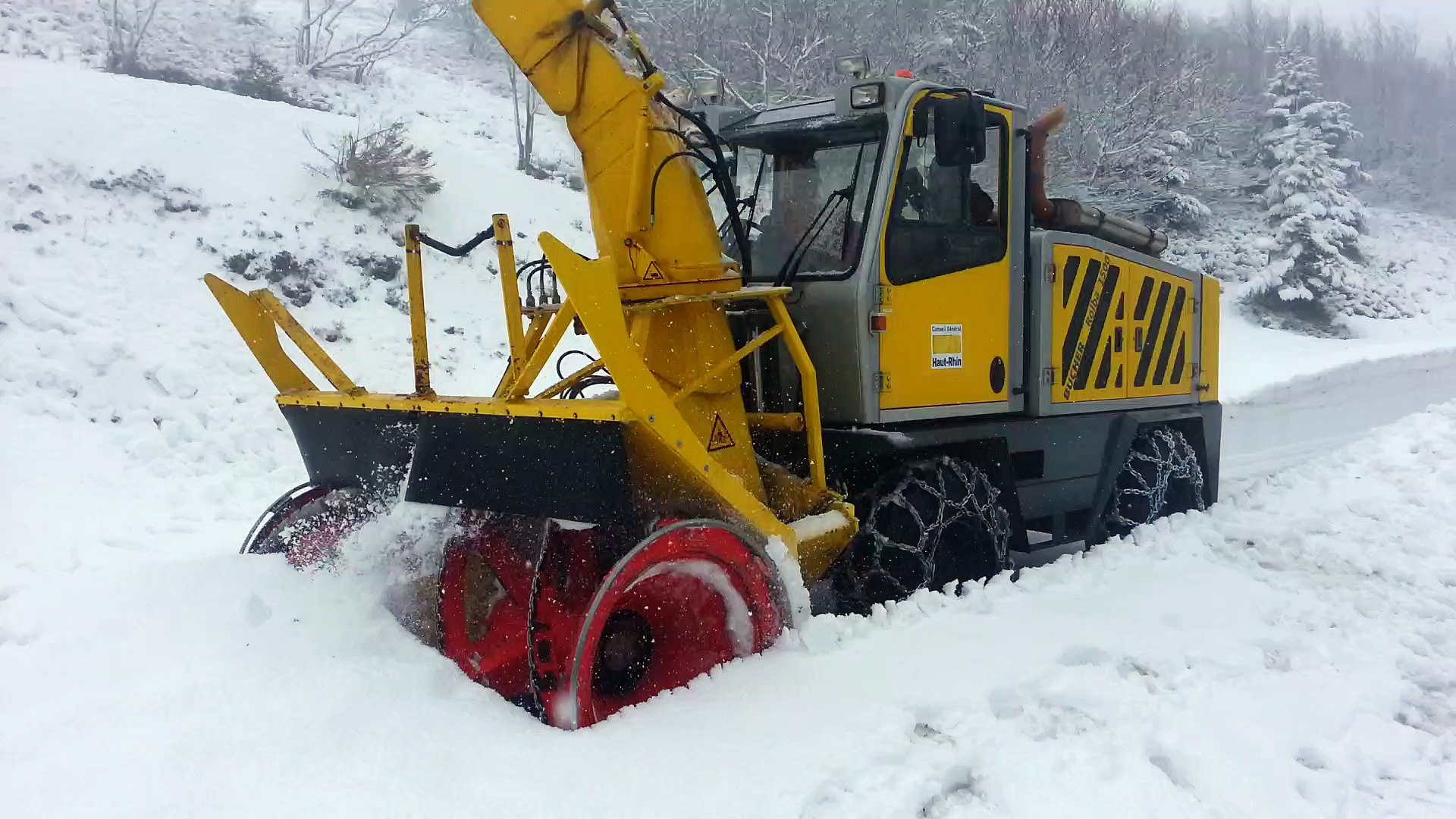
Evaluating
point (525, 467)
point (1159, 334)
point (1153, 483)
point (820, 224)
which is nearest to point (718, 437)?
point (525, 467)

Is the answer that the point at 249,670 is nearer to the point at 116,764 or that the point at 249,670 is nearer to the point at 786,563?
the point at 116,764

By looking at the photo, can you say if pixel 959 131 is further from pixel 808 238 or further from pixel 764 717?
pixel 764 717

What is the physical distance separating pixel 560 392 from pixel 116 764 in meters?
2.52

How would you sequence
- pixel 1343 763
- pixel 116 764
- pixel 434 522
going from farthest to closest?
pixel 434 522
pixel 1343 763
pixel 116 764

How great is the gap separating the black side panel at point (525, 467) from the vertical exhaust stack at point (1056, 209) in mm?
3036

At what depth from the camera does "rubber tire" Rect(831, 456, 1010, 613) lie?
15.0ft

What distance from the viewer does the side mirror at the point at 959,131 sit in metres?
4.34

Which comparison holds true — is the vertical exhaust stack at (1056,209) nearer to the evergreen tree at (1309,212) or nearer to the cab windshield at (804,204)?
the cab windshield at (804,204)

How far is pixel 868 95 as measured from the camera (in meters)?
4.65

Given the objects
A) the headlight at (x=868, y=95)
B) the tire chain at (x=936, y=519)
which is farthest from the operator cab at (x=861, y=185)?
the tire chain at (x=936, y=519)

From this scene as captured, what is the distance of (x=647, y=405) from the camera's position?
3.44 meters

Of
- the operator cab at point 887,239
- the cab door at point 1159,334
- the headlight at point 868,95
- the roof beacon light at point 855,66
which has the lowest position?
the cab door at point 1159,334

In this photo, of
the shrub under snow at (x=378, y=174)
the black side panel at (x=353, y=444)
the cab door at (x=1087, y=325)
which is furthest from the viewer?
the shrub under snow at (x=378, y=174)

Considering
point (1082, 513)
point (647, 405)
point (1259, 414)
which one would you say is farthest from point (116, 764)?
point (1259, 414)
